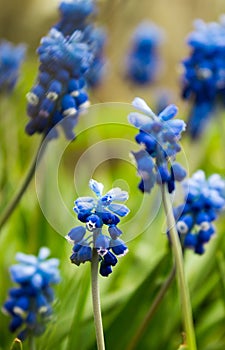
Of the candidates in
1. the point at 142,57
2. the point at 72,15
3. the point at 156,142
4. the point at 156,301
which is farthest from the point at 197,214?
the point at 142,57

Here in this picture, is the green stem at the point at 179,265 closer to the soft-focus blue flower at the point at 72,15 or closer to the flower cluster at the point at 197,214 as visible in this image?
the flower cluster at the point at 197,214

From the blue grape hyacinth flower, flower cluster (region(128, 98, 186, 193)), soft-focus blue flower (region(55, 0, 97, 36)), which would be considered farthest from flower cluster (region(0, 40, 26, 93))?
flower cluster (region(128, 98, 186, 193))

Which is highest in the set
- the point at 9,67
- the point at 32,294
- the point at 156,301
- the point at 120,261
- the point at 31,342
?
the point at 9,67

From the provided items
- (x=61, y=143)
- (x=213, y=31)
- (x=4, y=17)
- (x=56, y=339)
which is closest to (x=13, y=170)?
(x=61, y=143)

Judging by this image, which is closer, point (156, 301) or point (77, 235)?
point (77, 235)

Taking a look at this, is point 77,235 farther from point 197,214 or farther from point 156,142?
point 197,214
